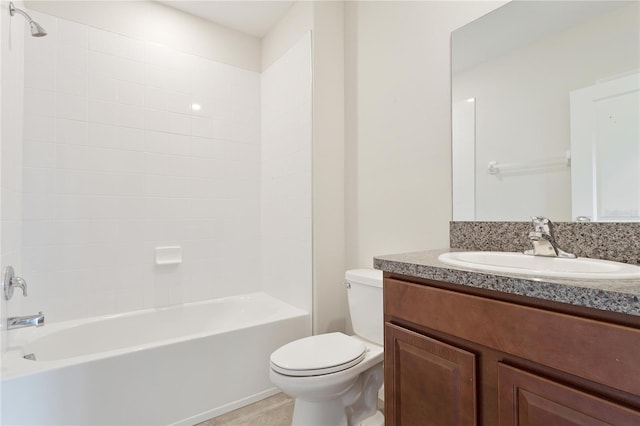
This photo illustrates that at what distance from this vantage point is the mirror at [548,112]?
39.1 inches

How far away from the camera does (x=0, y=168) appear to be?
1.41m

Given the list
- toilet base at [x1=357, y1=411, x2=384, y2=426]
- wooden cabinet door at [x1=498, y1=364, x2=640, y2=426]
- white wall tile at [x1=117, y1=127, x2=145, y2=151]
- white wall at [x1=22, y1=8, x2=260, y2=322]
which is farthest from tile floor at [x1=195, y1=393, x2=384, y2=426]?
white wall tile at [x1=117, y1=127, x2=145, y2=151]

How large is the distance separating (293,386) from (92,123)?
1982 millimetres

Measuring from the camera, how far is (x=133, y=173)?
2.12 meters

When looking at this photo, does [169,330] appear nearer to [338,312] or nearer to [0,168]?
[338,312]

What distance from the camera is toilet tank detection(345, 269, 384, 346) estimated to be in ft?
5.06

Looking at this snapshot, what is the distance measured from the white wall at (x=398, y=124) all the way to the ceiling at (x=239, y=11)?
0.58m

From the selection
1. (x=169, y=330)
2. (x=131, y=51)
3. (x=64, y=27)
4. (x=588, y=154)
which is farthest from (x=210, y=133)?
(x=588, y=154)

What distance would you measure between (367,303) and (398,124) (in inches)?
38.5

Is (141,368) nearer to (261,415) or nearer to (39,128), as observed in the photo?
(261,415)

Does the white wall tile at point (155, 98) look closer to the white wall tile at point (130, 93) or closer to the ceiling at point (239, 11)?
the white wall tile at point (130, 93)

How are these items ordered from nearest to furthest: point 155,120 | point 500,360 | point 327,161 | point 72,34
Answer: point 500,360 < point 72,34 < point 327,161 < point 155,120

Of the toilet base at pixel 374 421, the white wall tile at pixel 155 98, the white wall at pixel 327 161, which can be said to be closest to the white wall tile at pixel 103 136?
the white wall tile at pixel 155 98

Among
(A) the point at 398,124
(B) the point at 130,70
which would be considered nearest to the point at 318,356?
(A) the point at 398,124
